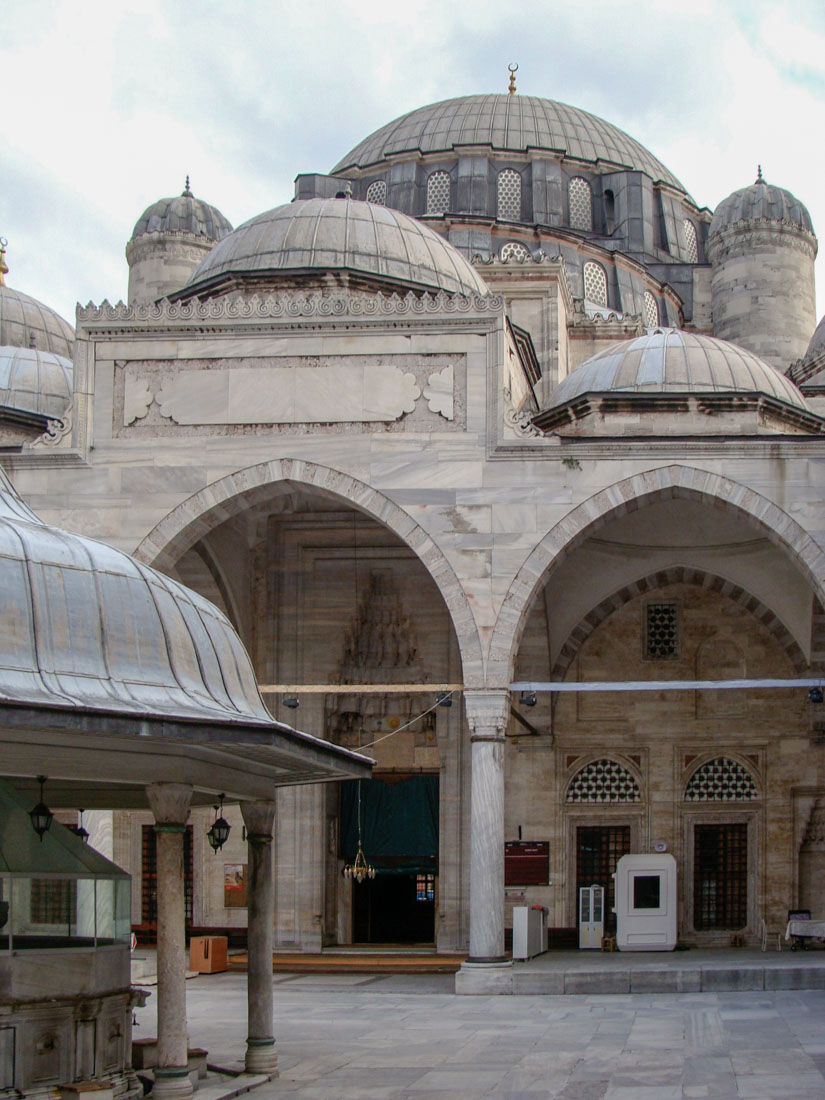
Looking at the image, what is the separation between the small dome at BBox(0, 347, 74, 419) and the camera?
2098 cm

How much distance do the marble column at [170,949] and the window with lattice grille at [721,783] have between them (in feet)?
38.5

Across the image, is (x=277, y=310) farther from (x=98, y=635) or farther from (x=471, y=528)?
(x=98, y=635)

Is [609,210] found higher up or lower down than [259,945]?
higher up

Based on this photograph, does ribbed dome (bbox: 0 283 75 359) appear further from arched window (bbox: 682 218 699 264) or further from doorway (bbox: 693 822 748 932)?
doorway (bbox: 693 822 748 932)

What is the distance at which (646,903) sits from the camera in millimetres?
18875

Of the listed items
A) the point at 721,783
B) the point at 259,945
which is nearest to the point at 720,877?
the point at 721,783

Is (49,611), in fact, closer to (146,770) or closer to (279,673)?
(146,770)

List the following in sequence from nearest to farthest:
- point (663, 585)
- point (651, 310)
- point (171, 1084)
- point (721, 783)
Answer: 1. point (171, 1084)
2. point (721, 783)
3. point (663, 585)
4. point (651, 310)

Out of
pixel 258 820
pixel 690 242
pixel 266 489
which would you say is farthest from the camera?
pixel 690 242

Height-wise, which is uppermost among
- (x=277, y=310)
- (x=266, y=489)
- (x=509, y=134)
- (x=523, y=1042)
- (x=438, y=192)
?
(x=509, y=134)

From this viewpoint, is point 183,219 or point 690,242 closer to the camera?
point 183,219

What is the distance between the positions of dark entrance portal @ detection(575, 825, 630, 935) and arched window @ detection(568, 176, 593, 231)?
11430 mm

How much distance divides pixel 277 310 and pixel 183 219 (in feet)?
32.9

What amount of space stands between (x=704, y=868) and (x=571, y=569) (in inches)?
158
